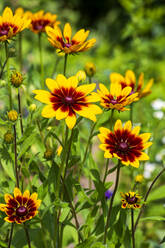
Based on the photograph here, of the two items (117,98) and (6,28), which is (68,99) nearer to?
(117,98)

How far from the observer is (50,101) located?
73 centimetres

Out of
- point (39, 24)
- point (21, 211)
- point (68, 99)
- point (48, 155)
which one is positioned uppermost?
point (39, 24)

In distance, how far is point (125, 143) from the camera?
2.61ft

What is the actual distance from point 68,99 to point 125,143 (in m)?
0.16

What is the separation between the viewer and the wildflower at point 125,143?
75 cm

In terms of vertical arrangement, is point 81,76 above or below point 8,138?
above

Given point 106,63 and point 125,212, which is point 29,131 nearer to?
point 125,212

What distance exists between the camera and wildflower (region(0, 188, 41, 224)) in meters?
0.77

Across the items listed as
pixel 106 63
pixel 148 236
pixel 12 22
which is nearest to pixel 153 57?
pixel 106 63

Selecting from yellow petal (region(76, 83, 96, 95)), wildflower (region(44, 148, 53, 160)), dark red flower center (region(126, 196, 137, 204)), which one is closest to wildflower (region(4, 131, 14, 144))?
wildflower (region(44, 148, 53, 160))

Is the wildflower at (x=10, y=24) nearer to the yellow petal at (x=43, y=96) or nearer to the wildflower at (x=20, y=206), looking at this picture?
the yellow petal at (x=43, y=96)

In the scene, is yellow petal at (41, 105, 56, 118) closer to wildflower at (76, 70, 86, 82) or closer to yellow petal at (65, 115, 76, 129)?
yellow petal at (65, 115, 76, 129)

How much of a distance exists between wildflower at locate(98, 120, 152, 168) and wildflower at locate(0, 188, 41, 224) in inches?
7.9

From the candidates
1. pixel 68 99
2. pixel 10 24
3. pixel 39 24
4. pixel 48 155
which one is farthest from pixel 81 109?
pixel 39 24
